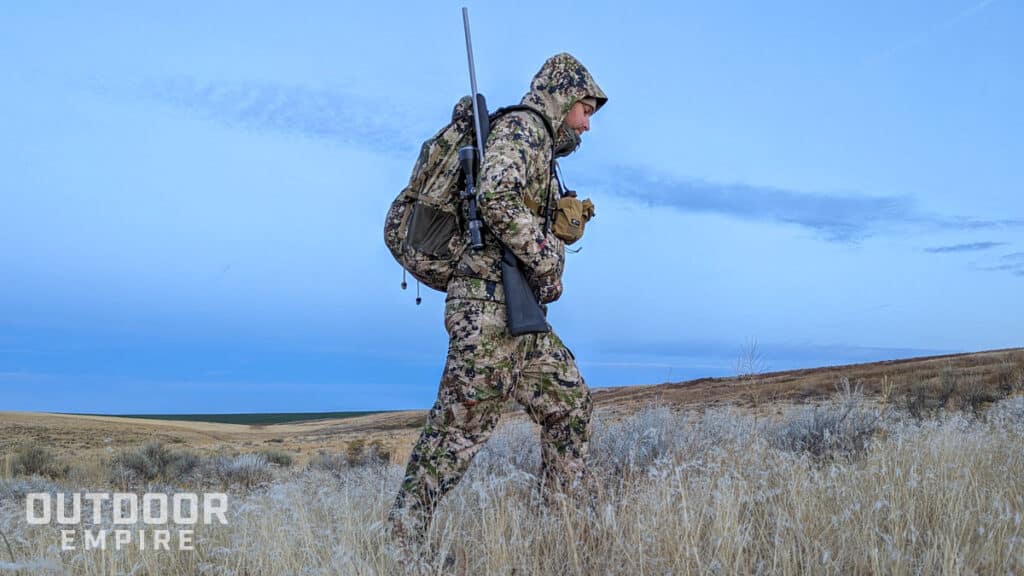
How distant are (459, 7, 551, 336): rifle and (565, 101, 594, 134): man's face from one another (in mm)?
616

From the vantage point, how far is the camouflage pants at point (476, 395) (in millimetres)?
4055

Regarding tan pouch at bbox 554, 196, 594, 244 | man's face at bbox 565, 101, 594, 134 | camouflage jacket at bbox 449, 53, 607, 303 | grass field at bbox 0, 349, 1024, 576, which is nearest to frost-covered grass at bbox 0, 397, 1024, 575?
grass field at bbox 0, 349, 1024, 576

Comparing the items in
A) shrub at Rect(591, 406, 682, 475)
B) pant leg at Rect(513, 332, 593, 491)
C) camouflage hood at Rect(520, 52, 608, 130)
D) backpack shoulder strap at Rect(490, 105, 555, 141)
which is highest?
camouflage hood at Rect(520, 52, 608, 130)

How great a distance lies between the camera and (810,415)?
8.83 m

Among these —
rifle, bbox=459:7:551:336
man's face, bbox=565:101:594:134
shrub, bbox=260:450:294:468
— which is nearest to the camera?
rifle, bbox=459:7:551:336

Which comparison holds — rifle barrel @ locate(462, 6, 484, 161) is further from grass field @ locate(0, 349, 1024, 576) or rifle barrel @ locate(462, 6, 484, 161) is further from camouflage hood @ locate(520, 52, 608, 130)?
grass field @ locate(0, 349, 1024, 576)

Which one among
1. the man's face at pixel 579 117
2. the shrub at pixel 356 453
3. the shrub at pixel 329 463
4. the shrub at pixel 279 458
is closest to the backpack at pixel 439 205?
the man's face at pixel 579 117

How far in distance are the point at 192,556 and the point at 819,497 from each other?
391cm

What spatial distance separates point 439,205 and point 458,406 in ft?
3.65

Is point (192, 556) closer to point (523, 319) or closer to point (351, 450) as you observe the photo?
point (523, 319)

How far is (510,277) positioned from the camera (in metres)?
4.10

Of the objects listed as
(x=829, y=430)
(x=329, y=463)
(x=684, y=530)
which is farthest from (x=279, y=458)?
(x=684, y=530)

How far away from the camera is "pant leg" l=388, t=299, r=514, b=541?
405 centimetres

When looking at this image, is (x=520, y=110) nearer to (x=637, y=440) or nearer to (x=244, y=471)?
(x=637, y=440)
